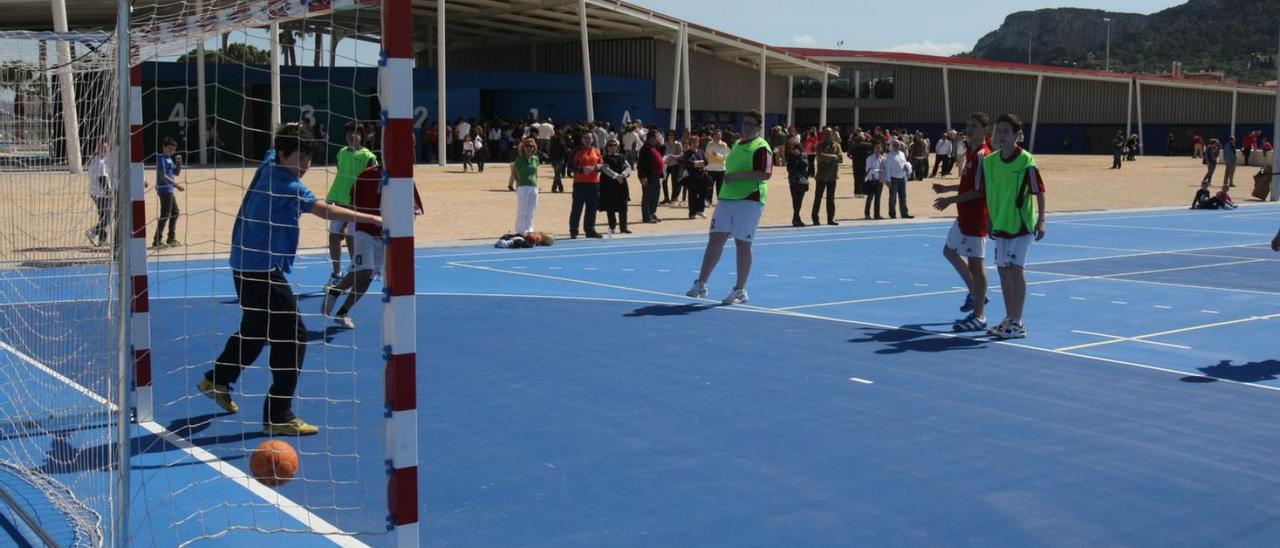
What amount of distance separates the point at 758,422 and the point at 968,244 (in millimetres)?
4658

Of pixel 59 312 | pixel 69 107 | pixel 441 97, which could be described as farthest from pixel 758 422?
pixel 441 97

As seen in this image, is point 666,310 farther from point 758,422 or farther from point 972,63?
point 972,63

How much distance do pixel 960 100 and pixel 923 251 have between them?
5867cm

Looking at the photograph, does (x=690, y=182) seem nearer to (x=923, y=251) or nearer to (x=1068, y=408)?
(x=923, y=251)

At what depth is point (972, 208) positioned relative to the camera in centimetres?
1202

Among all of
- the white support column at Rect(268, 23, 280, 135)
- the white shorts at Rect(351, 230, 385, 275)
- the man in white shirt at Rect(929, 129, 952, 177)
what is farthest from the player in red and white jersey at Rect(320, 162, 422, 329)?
the man in white shirt at Rect(929, 129, 952, 177)

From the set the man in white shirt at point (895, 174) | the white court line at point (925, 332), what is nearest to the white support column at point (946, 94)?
the man in white shirt at point (895, 174)

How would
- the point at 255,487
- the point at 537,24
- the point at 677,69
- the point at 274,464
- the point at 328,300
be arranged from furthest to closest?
the point at 537,24 < the point at 677,69 < the point at 328,300 < the point at 255,487 < the point at 274,464

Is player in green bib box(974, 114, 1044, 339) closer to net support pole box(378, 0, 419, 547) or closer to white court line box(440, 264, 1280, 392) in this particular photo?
white court line box(440, 264, 1280, 392)

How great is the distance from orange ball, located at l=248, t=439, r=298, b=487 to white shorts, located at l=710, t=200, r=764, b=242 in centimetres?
742

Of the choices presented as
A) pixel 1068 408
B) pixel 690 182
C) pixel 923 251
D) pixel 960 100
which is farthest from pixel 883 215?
pixel 960 100

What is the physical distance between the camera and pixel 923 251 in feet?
66.2

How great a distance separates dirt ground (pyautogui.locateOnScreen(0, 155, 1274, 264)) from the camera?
14367mm

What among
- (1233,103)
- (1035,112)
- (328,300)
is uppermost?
(1233,103)
